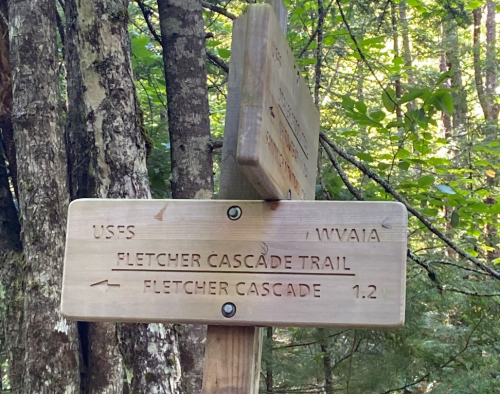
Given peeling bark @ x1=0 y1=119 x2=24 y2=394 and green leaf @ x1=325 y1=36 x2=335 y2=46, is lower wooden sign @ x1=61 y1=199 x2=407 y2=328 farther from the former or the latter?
green leaf @ x1=325 y1=36 x2=335 y2=46

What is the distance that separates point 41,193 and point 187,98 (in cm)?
97

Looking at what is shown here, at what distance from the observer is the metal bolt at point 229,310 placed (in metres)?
1.14

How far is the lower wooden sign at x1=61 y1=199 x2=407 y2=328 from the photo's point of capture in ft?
3.67

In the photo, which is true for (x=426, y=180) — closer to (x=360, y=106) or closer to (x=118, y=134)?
(x=360, y=106)

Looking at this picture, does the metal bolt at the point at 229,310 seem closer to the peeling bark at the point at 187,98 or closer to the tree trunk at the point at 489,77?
the peeling bark at the point at 187,98

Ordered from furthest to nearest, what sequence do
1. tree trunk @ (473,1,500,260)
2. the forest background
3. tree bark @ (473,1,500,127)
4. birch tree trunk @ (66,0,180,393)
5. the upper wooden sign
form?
tree bark @ (473,1,500,127) → tree trunk @ (473,1,500,260) → the forest background → birch tree trunk @ (66,0,180,393) → the upper wooden sign

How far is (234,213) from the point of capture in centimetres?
118

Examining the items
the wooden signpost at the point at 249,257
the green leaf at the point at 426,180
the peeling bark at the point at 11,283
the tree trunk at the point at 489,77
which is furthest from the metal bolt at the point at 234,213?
the tree trunk at the point at 489,77

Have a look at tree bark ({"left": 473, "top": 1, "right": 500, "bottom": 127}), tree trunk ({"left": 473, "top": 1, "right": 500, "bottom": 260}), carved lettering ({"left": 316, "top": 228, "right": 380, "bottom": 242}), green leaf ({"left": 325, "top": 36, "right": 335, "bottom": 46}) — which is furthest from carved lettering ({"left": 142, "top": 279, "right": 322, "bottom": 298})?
tree bark ({"left": 473, "top": 1, "right": 500, "bottom": 127})

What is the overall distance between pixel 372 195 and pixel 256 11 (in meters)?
2.92

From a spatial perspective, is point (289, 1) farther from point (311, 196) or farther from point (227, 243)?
point (227, 243)

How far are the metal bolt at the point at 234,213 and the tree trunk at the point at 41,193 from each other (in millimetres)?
1595

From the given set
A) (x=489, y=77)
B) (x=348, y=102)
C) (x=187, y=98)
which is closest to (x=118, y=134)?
(x=187, y=98)

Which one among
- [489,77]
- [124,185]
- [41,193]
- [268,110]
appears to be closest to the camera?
[268,110]
